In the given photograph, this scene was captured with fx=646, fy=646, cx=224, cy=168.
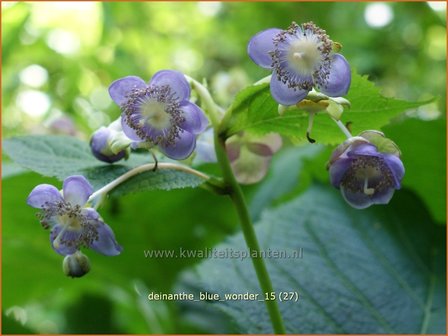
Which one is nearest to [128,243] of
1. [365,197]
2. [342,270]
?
[342,270]

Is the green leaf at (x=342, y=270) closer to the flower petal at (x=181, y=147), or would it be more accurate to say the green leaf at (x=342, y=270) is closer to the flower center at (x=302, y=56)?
the flower petal at (x=181, y=147)

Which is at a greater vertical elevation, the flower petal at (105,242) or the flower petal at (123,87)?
the flower petal at (123,87)

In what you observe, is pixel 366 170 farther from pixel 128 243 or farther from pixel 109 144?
pixel 128 243

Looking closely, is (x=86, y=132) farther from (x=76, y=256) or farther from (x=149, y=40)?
(x=149, y=40)

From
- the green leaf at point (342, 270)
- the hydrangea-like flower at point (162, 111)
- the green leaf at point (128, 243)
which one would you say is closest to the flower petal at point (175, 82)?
the hydrangea-like flower at point (162, 111)

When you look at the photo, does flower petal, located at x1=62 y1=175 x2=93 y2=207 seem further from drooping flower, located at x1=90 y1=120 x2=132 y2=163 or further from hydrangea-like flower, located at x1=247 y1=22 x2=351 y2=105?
hydrangea-like flower, located at x1=247 y1=22 x2=351 y2=105

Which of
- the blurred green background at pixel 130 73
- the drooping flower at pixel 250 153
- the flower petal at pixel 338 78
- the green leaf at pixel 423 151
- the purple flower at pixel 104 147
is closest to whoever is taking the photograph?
the flower petal at pixel 338 78

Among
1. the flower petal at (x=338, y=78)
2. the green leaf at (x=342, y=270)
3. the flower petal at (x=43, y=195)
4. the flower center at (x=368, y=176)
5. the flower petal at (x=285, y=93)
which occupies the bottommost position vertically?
the green leaf at (x=342, y=270)
